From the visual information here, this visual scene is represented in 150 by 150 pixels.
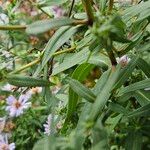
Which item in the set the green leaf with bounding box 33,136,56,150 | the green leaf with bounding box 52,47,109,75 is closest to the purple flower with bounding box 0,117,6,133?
the green leaf with bounding box 52,47,109,75


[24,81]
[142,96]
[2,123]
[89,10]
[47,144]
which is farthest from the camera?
[2,123]

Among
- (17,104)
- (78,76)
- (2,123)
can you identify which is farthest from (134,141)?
(2,123)

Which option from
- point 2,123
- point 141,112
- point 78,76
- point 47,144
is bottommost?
point 47,144

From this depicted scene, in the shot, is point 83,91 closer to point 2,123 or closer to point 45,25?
point 45,25

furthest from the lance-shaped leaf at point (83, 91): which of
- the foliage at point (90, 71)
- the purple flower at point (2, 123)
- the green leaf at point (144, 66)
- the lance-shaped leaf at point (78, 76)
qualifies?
the purple flower at point (2, 123)

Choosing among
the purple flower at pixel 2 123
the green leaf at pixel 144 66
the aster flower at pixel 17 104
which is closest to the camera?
the green leaf at pixel 144 66

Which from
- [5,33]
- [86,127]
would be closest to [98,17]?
[86,127]

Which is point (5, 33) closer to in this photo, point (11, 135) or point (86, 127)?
point (11, 135)

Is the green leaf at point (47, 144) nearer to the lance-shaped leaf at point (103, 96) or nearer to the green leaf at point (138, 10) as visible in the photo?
the lance-shaped leaf at point (103, 96)
